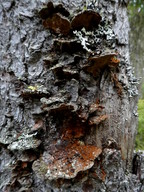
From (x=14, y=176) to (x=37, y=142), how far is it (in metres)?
0.21

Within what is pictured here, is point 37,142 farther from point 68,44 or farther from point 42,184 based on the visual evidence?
point 68,44

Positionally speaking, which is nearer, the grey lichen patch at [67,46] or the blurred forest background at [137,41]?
the grey lichen patch at [67,46]

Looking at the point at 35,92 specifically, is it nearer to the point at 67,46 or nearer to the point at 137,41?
the point at 67,46

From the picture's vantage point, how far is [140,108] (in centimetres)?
296

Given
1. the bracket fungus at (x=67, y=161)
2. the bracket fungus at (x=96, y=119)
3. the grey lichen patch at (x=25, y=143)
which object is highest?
the bracket fungus at (x=96, y=119)

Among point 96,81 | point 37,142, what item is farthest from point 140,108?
point 37,142

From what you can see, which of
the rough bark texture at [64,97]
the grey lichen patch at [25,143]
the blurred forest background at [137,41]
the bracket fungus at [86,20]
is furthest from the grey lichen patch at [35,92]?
the blurred forest background at [137,41]

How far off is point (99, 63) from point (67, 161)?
1.56 ft

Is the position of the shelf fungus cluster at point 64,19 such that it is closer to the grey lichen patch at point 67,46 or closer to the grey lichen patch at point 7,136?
the grey lichen patch at point 67,46

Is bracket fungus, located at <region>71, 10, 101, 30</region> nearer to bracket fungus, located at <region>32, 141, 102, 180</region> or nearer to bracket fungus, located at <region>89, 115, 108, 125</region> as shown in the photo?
bracket fungus, located at <region>89, 115, 108, 125</region>

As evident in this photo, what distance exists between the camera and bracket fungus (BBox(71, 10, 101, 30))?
81 cm

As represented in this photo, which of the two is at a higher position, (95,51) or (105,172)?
(95,51)

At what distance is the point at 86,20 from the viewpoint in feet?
2.79

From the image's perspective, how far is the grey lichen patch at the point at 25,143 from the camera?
0.84 meters
